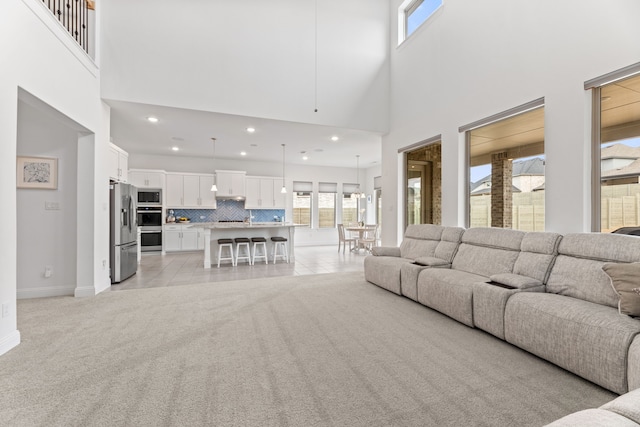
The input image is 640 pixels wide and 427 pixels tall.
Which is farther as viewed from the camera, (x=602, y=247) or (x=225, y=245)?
(x=225, y=245)

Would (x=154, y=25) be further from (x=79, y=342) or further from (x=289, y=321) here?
(x=289, y=321)

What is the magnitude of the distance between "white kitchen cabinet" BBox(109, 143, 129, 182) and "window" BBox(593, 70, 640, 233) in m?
6.43

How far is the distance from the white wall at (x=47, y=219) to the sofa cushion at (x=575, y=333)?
17.5ft

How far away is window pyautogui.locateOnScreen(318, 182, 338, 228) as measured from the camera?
35.8ft

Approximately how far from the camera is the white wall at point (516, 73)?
3006 millimetres

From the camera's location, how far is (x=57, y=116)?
3.41 meters

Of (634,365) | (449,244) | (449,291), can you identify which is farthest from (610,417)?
(449,244)

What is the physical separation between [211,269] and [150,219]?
3448mm

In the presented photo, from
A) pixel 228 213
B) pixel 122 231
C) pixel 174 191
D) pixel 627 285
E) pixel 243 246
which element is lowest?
pixel 243 246

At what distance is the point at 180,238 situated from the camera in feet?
28.1

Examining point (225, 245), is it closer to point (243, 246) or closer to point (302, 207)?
point (243, 246)

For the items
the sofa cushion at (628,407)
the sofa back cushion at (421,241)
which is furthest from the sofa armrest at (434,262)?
the sofa cushion at (628,407)

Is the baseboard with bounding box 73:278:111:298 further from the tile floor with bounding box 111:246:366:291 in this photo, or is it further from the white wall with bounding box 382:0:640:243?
the white wall with bounding box 382:0:640:243

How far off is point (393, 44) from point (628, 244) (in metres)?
5.42
